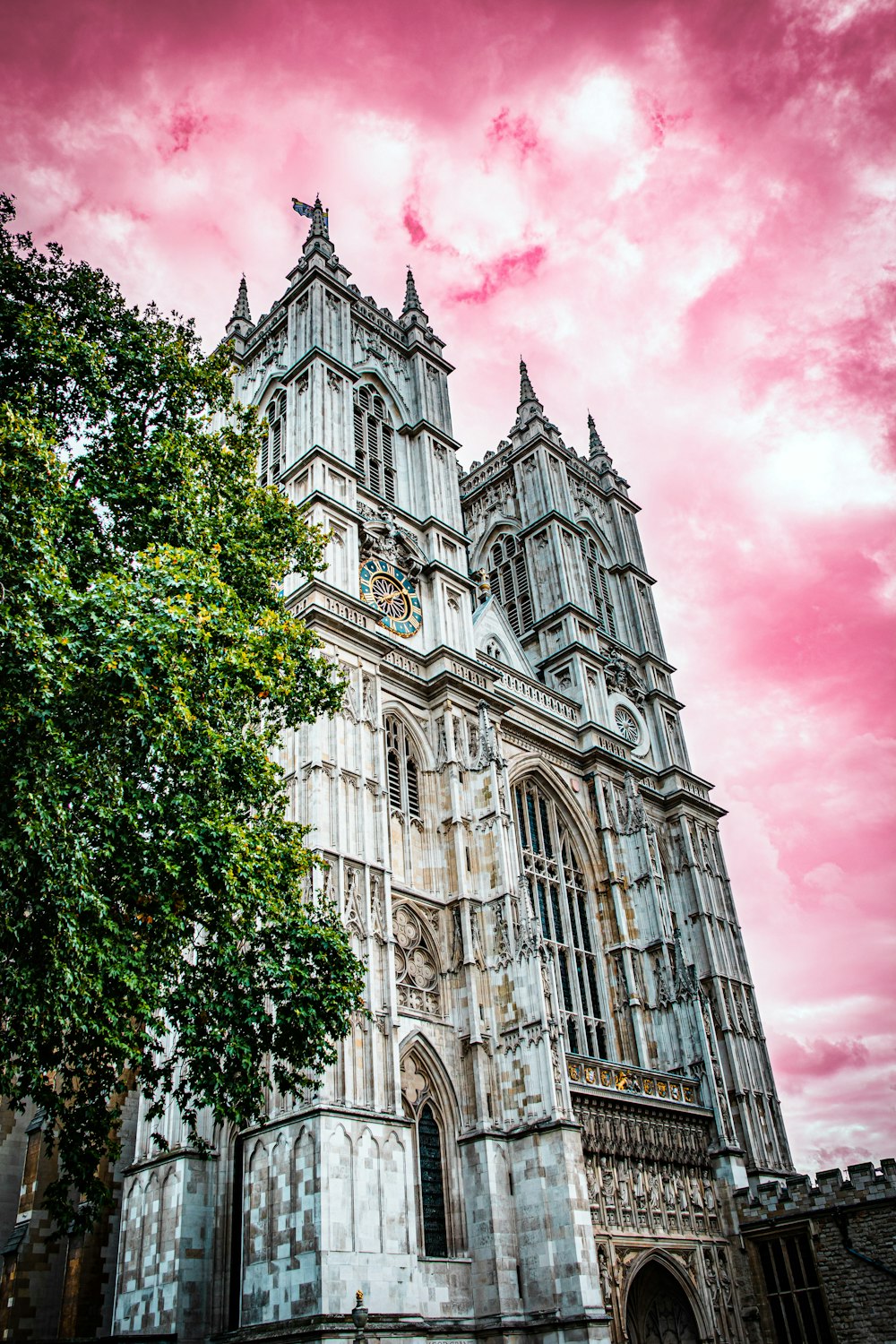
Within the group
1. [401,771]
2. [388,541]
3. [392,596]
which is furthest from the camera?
[388,541]

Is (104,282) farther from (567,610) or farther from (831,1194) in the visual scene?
(831,1194)

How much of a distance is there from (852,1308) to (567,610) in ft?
74.8

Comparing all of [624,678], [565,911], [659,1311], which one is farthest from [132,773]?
[624,678]

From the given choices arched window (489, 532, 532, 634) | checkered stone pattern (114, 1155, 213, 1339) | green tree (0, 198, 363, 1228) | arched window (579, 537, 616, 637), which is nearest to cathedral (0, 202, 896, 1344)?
checkered stone pattern (114, 1155, 213, 1339)

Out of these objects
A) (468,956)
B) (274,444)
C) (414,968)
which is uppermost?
(274,444)

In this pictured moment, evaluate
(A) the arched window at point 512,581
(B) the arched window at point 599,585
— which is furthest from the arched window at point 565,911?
(B) the arched window at point 599,585

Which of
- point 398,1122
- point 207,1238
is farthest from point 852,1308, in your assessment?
point 207,1238

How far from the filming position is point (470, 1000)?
24922mm

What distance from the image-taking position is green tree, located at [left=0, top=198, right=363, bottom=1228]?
13.7 metres

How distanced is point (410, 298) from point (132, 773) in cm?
3153

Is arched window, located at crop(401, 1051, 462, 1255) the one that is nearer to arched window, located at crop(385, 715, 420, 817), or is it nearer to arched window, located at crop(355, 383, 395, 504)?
arched window, located at crop(385, 715, 420, 817)

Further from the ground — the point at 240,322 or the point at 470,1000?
the point at 240,322

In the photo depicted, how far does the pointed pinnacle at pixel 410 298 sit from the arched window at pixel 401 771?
20026 mm

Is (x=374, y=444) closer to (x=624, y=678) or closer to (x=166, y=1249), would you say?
(x=624, y=678)
